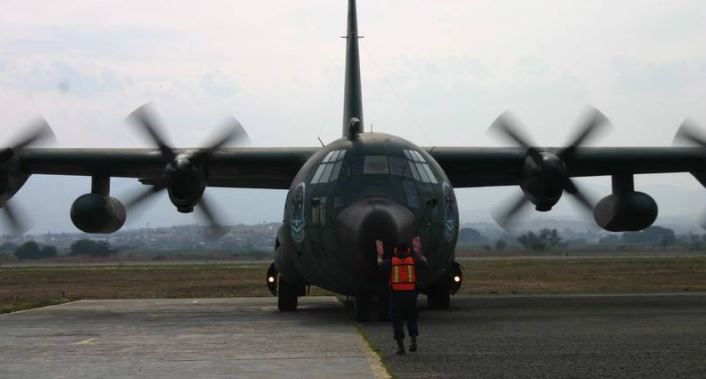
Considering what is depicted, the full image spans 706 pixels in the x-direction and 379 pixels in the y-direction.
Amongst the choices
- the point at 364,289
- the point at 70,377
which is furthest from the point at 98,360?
the point at 364,289

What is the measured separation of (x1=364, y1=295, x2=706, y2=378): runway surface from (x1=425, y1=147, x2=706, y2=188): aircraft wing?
13.9 feet

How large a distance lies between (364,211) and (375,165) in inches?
69.0

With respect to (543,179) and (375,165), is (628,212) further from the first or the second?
(375,165)

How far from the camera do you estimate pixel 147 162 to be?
2617 centimetres

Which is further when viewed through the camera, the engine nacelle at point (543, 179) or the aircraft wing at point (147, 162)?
the aircraft wing at point (147, 162)

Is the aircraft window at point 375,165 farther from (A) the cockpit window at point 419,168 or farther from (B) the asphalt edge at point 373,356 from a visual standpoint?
(B) the asphalt edge at point 373,356

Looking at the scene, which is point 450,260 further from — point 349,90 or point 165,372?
point 165,372

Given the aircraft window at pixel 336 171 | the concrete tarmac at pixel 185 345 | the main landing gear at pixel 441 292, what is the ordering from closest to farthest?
the concrete tarmac at pixel 185 345, the aircraft window at pixel 336 171, the main landing gear at pixel 441 292

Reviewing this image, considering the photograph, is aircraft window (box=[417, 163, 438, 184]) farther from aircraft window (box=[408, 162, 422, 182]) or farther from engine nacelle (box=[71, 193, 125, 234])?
engine nacelle (box=[71, 193, 125, 234])

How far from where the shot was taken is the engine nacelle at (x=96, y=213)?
84.6ft

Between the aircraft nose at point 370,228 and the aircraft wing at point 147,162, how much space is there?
23.5 feet

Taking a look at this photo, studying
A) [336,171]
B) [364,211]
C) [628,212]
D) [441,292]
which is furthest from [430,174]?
[628,212]

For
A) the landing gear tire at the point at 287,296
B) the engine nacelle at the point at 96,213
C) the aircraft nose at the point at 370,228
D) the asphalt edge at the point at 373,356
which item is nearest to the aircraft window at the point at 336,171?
the aircraft nose at the point at 370,228

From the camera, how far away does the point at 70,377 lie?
1184 cm
